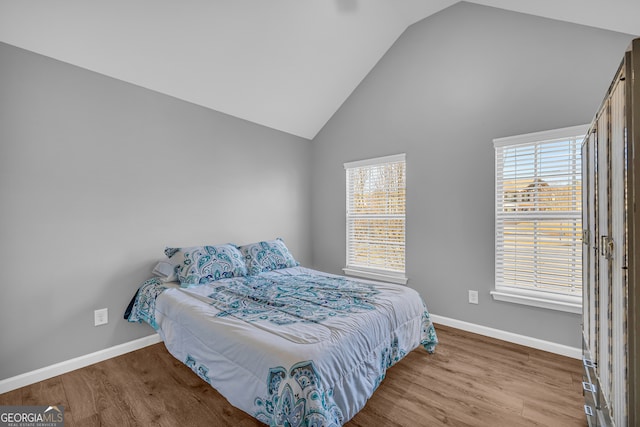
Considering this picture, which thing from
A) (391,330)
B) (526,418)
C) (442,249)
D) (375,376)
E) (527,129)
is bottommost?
(526,418)

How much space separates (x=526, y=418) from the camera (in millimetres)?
1773

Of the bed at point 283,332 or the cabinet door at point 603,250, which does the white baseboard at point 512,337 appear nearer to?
the bed at point 283,332

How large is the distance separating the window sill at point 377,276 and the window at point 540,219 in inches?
38.4

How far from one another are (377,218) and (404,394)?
7.05 ft

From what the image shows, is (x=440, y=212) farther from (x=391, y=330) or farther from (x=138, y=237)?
(x=138, y=237)

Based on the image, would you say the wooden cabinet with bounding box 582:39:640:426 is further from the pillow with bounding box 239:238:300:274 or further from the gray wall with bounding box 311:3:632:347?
the pillow with bounding box 239:238:300:274

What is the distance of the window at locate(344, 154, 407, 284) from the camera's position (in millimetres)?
3602

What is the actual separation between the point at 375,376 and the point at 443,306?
5.60 feet

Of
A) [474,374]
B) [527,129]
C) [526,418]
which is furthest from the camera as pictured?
[527,129]

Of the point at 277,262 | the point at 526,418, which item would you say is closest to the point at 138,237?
the point at 277,262

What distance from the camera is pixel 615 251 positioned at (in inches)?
42.6

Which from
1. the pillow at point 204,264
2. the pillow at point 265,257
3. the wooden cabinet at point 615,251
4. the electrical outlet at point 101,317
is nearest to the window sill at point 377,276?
the pillow at point 265,257

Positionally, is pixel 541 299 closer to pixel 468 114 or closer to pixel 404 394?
pixel 404 394

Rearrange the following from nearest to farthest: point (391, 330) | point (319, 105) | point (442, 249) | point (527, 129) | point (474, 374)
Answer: point (391, 330)
point (474, 374)
point (527, 129)
point (442, 249)
point (319, 105)
